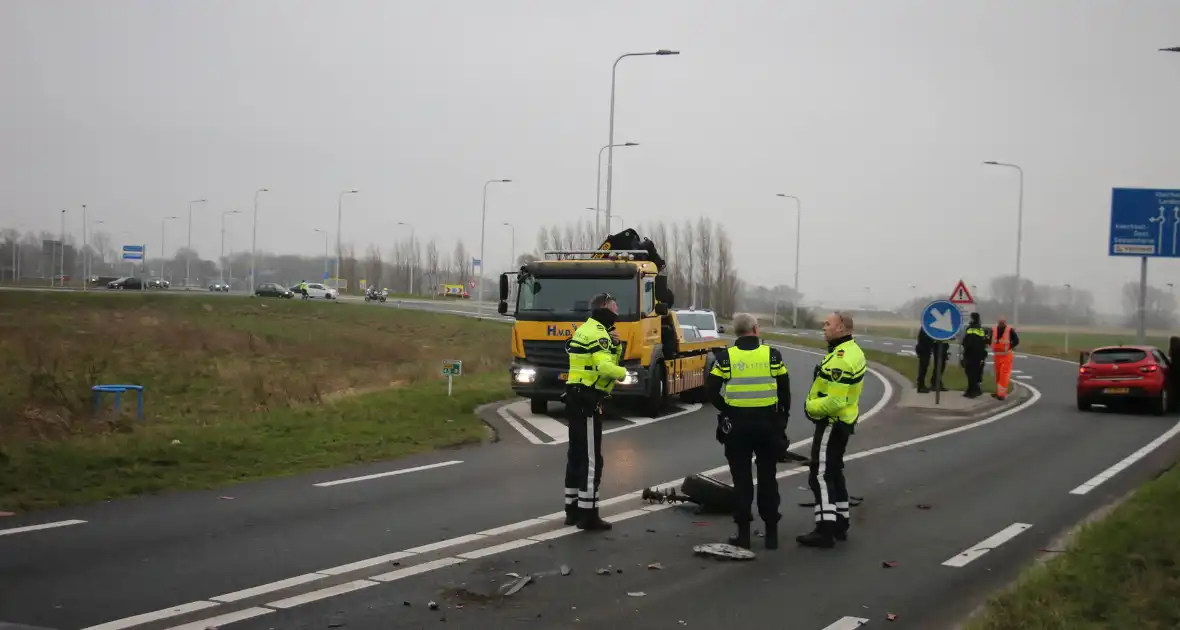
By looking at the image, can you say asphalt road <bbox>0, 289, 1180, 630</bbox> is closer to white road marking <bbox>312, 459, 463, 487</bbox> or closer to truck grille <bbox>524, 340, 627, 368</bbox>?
white road marking <bbox>312, 459, 463, 487</bbox>

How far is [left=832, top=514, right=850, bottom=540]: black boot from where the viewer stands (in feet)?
29.1

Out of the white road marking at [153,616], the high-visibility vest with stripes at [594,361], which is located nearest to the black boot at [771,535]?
the high-visibility vest with stripes at [594,361]

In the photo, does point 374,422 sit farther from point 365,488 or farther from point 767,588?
point 767,588

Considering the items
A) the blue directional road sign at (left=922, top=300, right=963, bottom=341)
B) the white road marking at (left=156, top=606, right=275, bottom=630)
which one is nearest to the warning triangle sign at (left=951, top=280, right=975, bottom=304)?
the blue directional road sign at (left=922, top=300, right=963, bottom=341)

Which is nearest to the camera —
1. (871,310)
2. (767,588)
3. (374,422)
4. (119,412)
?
(767,588)

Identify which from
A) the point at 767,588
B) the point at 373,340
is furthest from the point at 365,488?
the point at 373,340

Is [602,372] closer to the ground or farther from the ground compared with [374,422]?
farther from the ground

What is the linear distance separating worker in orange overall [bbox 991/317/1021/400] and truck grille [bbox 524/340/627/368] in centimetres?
1036

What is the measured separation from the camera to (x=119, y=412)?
63.0 feet

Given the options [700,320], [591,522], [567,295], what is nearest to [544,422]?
[567,295]

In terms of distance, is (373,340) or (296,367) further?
(373,340)

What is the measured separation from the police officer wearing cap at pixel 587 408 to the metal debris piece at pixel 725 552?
3.90 feet

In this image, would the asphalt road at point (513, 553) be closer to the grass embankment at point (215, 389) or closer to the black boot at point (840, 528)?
the black boot at point (840, 528)

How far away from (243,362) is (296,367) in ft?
5.82
